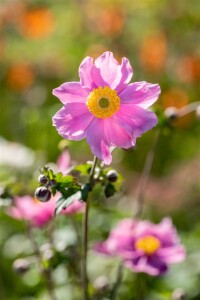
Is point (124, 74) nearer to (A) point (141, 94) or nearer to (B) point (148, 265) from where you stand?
(A) point (141, 94)

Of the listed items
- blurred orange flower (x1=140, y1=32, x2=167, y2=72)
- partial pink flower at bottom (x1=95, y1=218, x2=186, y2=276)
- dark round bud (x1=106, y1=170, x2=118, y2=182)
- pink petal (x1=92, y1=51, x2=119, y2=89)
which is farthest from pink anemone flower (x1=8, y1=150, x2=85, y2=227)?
blurred orange flower (x1=140, y1=32, x2=167, y2=72)

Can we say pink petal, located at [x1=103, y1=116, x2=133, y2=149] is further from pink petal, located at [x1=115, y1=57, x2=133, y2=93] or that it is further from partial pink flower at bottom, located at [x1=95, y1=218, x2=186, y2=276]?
partial pink flower at bottom, located at [x1=95, y1=218, x2=186, y2=276]

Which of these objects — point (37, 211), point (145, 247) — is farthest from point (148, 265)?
point (37, 211)

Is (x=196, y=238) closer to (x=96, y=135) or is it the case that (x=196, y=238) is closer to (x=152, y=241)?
(x=152, y=241)

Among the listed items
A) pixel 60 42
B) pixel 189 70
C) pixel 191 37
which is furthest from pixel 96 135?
pixel 60 42

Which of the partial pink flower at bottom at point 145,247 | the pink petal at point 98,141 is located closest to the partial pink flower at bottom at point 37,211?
the partial pink flower at bottom at point 145,247
